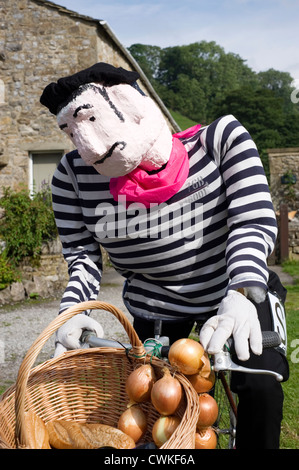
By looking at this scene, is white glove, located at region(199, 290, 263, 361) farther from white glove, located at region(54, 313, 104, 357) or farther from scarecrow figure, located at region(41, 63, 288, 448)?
white glove, located at region(54, 313, 104, 357)

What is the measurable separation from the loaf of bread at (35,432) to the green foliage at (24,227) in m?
6.98

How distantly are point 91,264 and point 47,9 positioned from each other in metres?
9.74

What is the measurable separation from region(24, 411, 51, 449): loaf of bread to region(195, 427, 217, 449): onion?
421 mm

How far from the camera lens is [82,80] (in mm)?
1739

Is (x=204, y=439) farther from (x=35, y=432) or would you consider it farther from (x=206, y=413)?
(x=35, y=432)

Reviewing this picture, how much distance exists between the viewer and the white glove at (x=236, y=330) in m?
1.30

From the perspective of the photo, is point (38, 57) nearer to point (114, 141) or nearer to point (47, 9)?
point (47, 9)

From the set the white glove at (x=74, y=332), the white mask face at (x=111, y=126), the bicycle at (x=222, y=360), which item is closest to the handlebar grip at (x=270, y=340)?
the bicycle at (x=222, y=360)

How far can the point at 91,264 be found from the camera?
219cm

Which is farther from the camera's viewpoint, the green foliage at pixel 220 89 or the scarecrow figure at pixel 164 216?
the green foliage at pixel 220 89

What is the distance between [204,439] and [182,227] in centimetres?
82

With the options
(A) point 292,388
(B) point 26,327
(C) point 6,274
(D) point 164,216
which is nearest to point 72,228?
(D) point 164,216

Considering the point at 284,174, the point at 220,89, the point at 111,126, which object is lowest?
the point at 111,126

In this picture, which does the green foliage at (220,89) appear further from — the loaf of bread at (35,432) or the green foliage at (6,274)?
the loaf of bread at (35,432)
